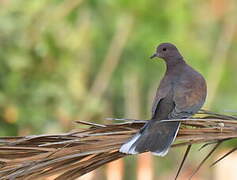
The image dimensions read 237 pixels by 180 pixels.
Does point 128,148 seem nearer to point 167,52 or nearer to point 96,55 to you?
point 167,52

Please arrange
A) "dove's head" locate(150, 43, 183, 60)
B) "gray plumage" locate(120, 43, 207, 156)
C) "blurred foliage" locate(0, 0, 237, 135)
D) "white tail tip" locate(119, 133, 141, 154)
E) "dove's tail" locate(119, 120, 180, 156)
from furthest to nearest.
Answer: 1. "blurred foliage" locate(0, 0, 237, 135)
2. "dove's head" locate(150, 43, 183, 60)
3. "gray plumage" locate(120, 43, 207, 156)
4. "dove's tail" locate(119, 120, 180, 156)
5. "white tail tip" locate(119, 133, 141, 154)

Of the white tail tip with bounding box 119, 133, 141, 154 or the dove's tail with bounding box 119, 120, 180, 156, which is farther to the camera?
the dove's tail with bounding box 119, 120, 180, 156

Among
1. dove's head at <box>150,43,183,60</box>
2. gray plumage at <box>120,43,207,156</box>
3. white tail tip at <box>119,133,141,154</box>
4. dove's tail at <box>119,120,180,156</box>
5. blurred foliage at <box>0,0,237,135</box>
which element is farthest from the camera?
blurred foliage at <box>0,0,237,135</box>

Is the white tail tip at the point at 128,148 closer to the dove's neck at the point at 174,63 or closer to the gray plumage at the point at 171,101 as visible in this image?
the gray plumage at the point at 171,101

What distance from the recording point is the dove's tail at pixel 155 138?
9.20ft

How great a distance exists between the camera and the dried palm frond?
2.54 meters

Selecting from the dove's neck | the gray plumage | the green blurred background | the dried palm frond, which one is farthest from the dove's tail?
the green blurred background

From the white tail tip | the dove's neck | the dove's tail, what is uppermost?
the dove's neck

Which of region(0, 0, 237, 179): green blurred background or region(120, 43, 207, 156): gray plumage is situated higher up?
region(0, 0, 237, 179): green blurred background

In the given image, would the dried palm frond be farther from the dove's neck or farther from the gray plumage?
the dove's neck

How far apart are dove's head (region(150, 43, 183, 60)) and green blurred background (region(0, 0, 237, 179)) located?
405cm

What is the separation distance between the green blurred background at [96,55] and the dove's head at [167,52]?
405 centimetres

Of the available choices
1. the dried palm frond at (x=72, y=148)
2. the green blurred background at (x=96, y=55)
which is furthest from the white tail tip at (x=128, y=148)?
the green blurred background at (x=96, y=55)


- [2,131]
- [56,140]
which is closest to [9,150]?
[56,140]
